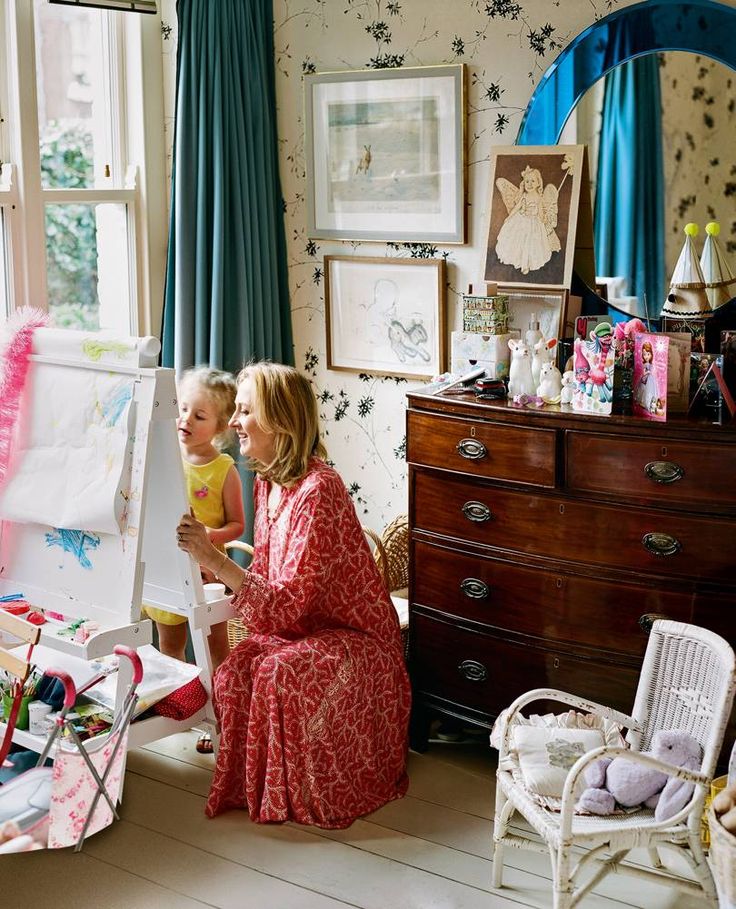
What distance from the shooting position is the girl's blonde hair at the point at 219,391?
325cm

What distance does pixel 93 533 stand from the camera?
2.78m

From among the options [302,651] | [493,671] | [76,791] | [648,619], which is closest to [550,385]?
[648,619]

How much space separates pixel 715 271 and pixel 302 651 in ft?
4.61

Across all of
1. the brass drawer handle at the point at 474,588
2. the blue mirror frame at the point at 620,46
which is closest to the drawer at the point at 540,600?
the brass drawer handle at the point at 474,588

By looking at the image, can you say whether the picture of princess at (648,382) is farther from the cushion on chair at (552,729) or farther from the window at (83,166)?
the window at (83,166)

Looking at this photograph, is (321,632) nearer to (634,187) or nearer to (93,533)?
(93,533)

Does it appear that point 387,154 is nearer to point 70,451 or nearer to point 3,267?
point 3,267

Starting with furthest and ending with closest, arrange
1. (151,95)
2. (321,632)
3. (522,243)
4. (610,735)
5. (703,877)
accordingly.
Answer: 1. (151,95)
2. (522,243)
3. (321,632)
4. (610,735)
5. (703,877)

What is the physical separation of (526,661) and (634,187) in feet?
4.12

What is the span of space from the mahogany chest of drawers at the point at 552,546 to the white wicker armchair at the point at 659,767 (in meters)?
0.14

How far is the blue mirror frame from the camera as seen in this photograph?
2885 millimetres

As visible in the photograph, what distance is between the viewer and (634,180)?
307 cm

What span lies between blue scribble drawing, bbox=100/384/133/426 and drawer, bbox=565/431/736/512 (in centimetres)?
104

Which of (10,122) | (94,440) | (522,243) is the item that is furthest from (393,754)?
(10,122)
